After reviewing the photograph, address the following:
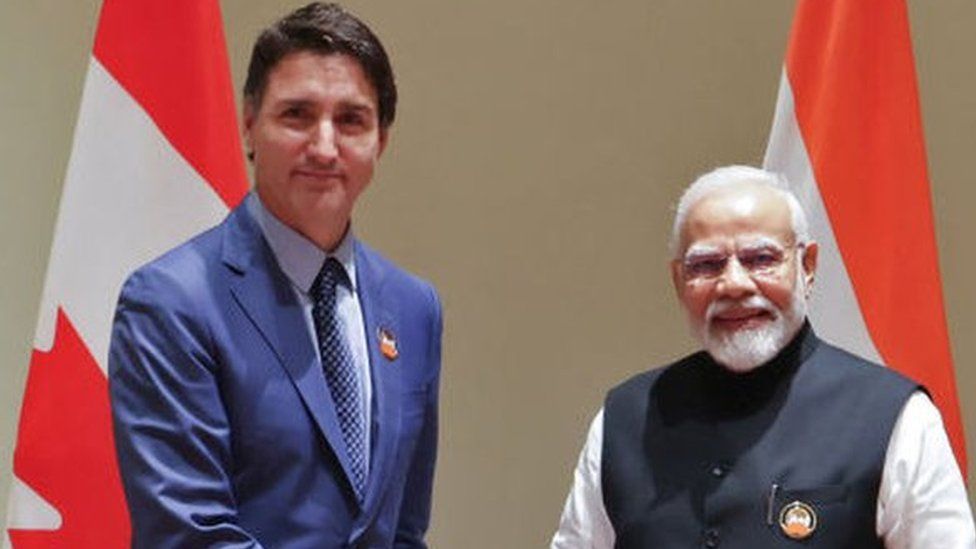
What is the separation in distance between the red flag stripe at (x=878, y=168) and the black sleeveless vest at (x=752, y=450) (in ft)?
2.41

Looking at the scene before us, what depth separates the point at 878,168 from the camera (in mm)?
2930

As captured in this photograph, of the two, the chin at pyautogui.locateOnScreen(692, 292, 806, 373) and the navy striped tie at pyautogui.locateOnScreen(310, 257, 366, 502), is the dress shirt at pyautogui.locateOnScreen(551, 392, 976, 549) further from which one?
the navy striped tie at pyautogui.locateOnScreen(310, 257, 366, 502)

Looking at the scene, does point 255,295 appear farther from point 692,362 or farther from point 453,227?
point 453,227

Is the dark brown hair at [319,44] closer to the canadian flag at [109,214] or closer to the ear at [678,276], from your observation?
the ear at [678,276]

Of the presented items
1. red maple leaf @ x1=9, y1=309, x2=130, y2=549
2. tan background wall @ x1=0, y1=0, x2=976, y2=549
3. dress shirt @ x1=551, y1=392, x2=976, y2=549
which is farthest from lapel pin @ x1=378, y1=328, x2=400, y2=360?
tan background wall @ x1=0, y1=0, x2=976, y2=549

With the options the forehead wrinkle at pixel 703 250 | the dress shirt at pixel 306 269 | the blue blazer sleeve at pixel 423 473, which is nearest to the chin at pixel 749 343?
the forehead wrinkle at pixel 703 250

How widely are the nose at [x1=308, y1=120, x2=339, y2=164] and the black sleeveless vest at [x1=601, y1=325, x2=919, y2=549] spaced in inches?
24.3

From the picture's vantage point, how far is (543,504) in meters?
3.72

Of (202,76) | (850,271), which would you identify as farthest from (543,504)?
(202,76)

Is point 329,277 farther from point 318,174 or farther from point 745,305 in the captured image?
point 745,305

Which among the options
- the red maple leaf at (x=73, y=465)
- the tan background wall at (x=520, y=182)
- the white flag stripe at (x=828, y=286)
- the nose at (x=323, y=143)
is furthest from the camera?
the tan background wall at (x=520, y=182)

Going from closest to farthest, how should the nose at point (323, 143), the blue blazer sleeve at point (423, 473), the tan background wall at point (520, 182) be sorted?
the nose at point (323, 143) → the blue blazer sleeve at point (423, 473) → the tan background wall at point (520, 182)

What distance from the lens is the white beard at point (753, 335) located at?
2107mm

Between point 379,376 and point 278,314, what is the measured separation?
0.52 feet
